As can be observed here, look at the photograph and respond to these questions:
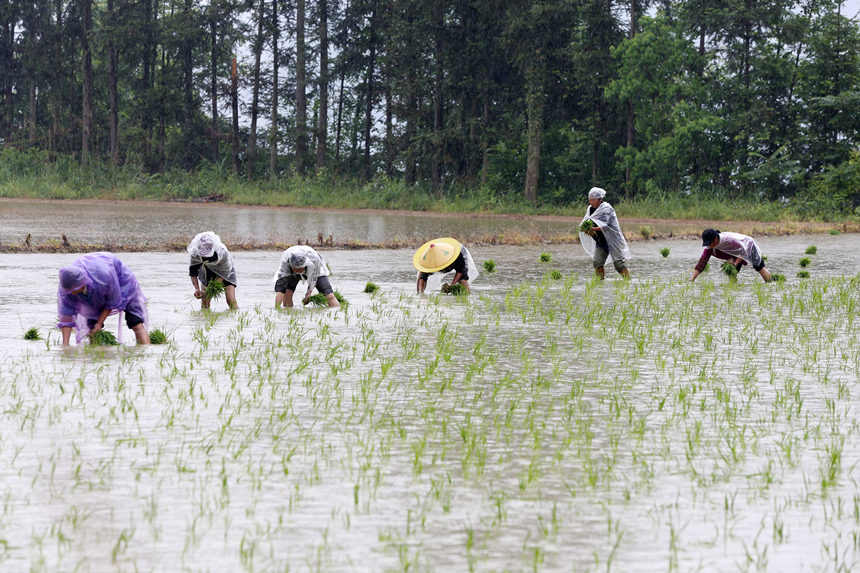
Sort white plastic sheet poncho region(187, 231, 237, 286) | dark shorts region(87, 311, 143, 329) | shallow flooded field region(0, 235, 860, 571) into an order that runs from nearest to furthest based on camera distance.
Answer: shallow flooded field region(0, 235, 860, 571) → dark shorts region(87, 311, 143, 329) → white plastic sheet poncho region(187, 231, 237, 286)

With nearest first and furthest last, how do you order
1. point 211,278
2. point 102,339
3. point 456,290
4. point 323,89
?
point 102,339, point 211,278, point 456,290, point 323,89

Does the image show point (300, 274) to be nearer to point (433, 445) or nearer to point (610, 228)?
point (610, 228)

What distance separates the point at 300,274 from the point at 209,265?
1.03 metres

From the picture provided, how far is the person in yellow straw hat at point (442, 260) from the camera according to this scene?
14000 mm

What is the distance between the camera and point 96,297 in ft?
29.6

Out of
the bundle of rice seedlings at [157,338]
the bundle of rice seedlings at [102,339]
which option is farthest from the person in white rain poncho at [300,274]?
the bundle of rice seedlings at [102,339]

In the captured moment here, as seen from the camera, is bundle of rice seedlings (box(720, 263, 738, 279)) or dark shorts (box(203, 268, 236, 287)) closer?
dark shorts (box(203, 268, 236, 287))

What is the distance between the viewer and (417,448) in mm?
6016

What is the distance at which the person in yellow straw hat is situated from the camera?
45.9ft

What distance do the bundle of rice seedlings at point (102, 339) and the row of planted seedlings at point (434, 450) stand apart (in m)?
0.29

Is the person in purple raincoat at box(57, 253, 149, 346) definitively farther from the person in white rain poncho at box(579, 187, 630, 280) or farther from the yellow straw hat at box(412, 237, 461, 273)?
the person in white rain poncho at box(579, 187, 630, 280)

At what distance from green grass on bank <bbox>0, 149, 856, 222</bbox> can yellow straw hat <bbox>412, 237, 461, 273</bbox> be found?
84.3 feet

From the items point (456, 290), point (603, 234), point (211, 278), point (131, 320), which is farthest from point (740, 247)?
point (131, 320)

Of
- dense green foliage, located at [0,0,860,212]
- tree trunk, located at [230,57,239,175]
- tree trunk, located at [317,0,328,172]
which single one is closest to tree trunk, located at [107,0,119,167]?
dense green foliage, located at [0,0,860,212]
